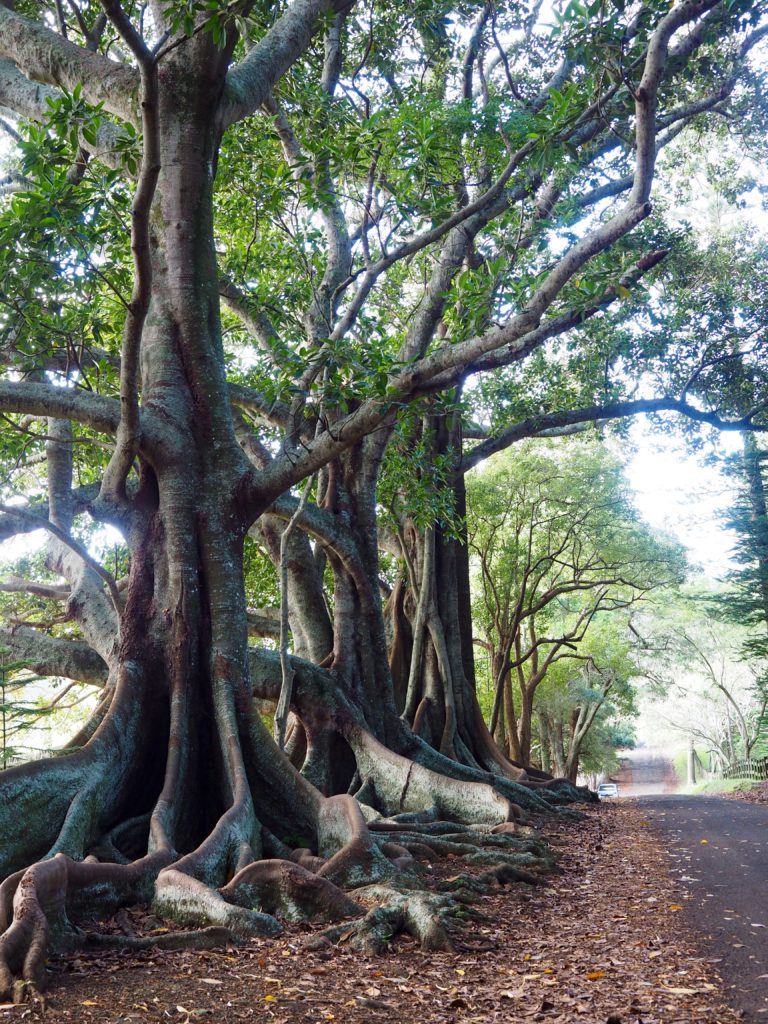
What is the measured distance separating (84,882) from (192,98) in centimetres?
632

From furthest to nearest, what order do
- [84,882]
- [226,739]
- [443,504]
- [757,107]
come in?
[757,107] < [443,504] < [226,739] < [84,882]

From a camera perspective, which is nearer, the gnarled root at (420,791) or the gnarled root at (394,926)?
the gnarled root at (394,926)

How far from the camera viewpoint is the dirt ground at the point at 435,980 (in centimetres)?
349

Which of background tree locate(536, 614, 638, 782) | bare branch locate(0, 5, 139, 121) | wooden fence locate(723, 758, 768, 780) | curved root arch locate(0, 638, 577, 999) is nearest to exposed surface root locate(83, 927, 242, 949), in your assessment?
curved root arch locate(0, 638, 577, 999)

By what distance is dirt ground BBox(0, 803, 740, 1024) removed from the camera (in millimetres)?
3493

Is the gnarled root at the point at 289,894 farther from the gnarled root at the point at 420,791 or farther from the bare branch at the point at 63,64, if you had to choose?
the bare branch at the point at 63,64

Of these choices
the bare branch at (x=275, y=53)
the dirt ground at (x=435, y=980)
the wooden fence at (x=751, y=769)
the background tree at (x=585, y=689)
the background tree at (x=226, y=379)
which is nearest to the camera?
the dirt ground at (x=435, y=980)

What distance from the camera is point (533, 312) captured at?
6191 mm

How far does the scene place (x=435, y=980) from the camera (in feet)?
13.4

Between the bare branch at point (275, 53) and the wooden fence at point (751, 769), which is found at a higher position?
the bare branch at point (275, 53)

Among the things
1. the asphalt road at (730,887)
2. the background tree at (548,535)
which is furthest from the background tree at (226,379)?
the background tree at (548,535)

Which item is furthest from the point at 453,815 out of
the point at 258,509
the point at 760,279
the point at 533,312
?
the point at 760,279

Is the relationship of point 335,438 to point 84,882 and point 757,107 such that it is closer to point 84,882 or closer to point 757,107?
point 84,882

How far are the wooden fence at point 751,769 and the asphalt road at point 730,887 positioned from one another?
12.1m
